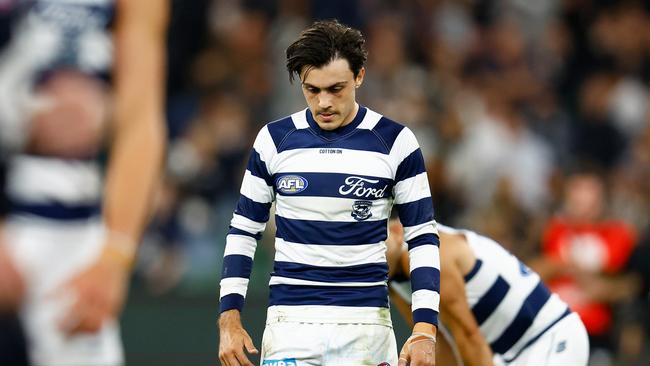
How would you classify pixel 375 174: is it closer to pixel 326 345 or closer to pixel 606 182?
pixel 326 345

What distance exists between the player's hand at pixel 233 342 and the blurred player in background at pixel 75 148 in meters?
1.70

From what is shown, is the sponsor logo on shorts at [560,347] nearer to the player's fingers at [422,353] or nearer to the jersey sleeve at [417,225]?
the jersey sleeve at [417,225]

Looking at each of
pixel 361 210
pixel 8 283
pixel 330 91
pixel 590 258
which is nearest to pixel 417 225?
pixel 361 210

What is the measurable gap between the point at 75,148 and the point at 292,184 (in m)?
2.06

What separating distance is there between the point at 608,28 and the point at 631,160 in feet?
7.51

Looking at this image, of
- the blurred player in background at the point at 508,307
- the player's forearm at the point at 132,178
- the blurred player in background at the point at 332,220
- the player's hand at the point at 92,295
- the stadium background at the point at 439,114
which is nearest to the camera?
the player's hand at the point at 92,295

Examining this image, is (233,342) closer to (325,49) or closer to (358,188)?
(358,188)

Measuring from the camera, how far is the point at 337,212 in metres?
5.15

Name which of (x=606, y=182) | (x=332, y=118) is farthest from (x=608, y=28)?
(x=332, y=118)

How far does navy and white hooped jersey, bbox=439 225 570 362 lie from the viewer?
5918mm

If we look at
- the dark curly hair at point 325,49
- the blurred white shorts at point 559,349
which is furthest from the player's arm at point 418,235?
the blurred white shorts at point 559,349

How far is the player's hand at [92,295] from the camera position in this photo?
9.81 feet

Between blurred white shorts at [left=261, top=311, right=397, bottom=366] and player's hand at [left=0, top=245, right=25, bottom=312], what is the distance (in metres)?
2.48

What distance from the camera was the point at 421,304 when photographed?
5043mm
